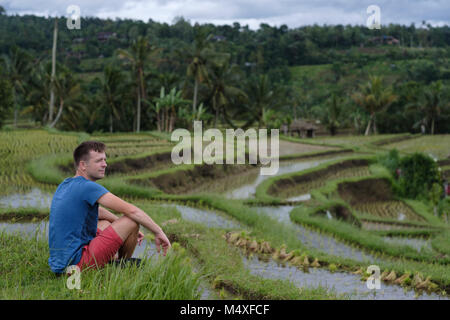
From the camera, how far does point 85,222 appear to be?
118 inches

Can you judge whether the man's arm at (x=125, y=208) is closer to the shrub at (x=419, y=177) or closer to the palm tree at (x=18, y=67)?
the shrub at (x=419, y=177)

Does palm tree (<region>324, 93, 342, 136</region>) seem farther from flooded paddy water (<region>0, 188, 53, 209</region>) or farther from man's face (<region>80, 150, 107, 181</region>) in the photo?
man's face (<region>80, 150, 107, 181</region>)

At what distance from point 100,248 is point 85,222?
0.18m

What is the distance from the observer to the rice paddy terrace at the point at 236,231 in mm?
3045

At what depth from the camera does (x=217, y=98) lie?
30750 millimetres

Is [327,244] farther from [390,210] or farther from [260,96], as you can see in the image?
[260,96]

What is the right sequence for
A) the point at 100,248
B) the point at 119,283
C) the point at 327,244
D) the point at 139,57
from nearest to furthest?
the point at 119,283 < the point at 100,248 < the point at 327,244 < the point at 139,57

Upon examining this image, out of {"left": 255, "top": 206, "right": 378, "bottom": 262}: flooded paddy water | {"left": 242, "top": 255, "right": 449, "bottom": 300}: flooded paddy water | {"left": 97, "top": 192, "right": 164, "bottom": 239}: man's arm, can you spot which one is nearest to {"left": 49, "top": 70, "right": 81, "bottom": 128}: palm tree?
{"left": 255, "top": 206, "right": 378, "bottom": 262}: flooded paddy water

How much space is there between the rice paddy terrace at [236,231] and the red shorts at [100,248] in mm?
103

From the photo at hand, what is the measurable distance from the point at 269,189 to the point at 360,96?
76.6 feet

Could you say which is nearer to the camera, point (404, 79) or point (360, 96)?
point (360, 96)

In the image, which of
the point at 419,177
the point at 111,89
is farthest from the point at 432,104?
the point at 111,89

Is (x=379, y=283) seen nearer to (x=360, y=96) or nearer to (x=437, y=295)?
(x=437, y=295)
